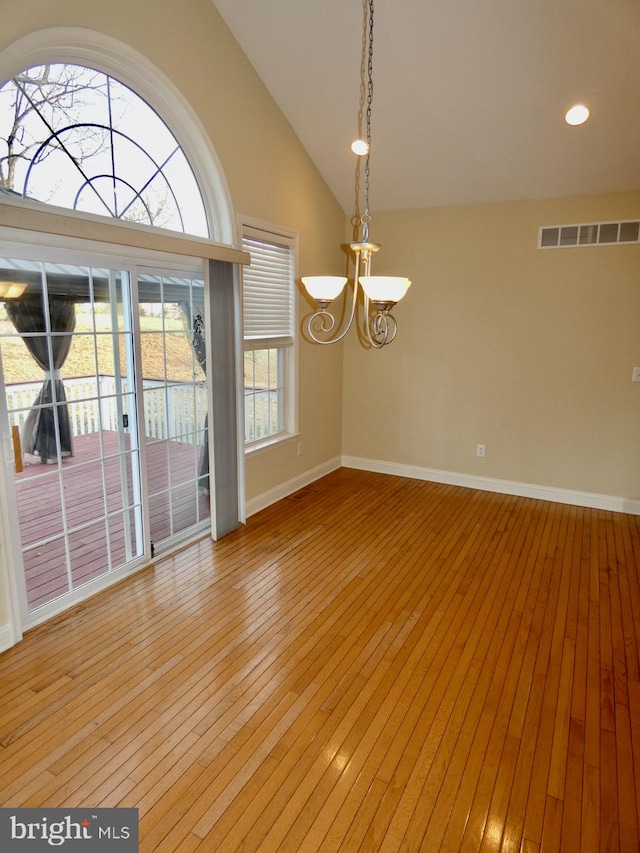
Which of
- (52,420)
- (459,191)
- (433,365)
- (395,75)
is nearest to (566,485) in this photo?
(433,365)

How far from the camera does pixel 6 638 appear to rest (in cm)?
266

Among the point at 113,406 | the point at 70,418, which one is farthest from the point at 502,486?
the point at 70,418

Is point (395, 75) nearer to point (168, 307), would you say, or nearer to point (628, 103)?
point (628, 103)

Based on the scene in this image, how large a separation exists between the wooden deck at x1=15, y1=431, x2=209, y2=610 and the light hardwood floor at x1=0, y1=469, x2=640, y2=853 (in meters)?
0.25

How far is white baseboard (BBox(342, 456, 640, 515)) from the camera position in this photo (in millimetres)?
4668

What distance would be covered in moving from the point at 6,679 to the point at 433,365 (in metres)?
4.38

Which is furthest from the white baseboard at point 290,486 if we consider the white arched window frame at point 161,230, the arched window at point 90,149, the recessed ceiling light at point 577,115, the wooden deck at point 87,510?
the recessed ceiling light at point 577,115

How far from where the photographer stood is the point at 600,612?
3100mm

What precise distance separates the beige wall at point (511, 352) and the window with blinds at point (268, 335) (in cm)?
119

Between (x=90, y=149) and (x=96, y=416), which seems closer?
(x=90, y=149)

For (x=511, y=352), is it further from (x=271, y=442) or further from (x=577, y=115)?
(x=271, y=442)

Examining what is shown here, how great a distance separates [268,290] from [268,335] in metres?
0.39

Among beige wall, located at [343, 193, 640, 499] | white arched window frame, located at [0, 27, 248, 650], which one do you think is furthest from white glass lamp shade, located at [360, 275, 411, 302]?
beige wall, located at [343, 193, 640, 499]

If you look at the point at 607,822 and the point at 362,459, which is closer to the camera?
the point at 607,822
